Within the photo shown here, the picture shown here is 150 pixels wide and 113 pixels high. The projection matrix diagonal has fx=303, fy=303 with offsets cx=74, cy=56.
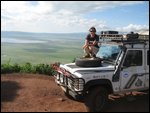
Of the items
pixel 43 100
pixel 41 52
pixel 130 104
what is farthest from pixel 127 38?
pixel 41 52

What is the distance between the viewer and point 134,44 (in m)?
9.27

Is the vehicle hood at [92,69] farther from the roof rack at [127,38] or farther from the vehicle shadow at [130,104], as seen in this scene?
the vehicle shadow at [130,104]

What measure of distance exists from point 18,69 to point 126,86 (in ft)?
24.4

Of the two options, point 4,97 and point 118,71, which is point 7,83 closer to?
point 4,97

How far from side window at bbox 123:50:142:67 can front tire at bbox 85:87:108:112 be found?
1150 millimetres

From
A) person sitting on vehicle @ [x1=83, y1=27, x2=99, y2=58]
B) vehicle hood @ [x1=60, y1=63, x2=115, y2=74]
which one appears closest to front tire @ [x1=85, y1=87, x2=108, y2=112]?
vehicle hood @ [x1=60, y1=63, x2=115, y2=74]

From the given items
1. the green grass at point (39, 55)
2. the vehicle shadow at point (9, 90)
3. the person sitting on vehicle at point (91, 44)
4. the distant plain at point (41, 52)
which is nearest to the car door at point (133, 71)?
the person sitting on vehicle at point (91, 44)

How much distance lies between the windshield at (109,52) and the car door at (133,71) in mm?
359

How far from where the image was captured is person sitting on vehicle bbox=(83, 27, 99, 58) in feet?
33.2

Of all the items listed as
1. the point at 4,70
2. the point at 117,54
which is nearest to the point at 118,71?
the point at 117,54

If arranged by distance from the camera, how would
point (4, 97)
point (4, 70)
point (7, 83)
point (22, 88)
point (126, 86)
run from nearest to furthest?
point (126, 86) < point (4, 97) < point (22, 88) < point (7, 83) < point (4, 70)

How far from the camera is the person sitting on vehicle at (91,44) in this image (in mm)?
10117

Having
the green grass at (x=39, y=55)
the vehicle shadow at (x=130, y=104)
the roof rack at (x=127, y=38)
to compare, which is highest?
the roof rack at (x=127, y=38)

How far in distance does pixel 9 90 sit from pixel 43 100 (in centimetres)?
181
